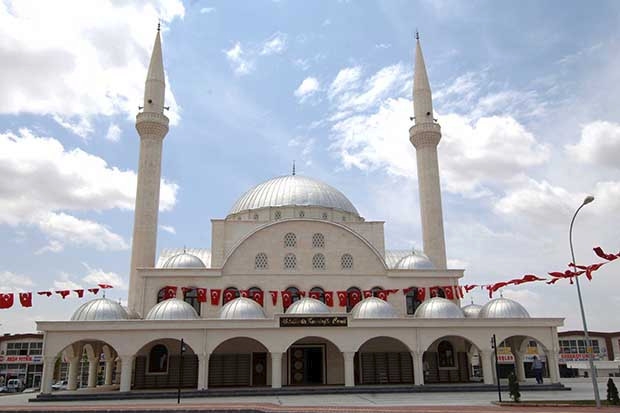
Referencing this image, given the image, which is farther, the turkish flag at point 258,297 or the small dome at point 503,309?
the turkish flag at point 258,297

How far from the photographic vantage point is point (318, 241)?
3047 centimetres

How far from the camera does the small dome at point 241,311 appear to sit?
25328 mm

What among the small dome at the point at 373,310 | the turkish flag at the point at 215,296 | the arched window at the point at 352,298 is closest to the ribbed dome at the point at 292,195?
the arched window at the point at 352,298

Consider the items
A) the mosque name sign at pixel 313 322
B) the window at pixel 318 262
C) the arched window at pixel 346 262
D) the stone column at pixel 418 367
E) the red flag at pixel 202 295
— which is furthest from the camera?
the arched window at pixel 346 262

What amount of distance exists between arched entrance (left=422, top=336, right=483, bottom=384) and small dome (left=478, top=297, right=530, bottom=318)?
7.04 feet

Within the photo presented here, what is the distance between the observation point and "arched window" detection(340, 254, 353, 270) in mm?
30281

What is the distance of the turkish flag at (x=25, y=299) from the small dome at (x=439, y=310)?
→ 18.4m

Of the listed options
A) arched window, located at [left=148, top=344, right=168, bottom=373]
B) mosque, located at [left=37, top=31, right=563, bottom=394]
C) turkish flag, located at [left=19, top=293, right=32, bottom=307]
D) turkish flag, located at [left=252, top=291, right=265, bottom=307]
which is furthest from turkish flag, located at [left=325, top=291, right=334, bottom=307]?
turkish flag, located at [left=19, top=293, right=32, bottom=307]

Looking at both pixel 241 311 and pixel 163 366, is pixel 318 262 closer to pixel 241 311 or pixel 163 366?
pixel 241 311

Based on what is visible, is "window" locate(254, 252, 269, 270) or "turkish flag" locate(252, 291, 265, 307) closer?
"turkish flag" locate(252, 291, 265, 307)

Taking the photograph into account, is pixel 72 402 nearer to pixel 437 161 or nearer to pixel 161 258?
pixel 161 258

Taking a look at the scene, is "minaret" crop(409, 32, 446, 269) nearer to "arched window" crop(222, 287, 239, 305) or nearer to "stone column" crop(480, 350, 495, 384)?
"stone column" crop(480, 350, 495, 384)

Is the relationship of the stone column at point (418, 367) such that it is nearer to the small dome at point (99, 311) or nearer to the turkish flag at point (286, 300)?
the turkish flag at point (286, 300)

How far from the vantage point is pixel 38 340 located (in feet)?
170
